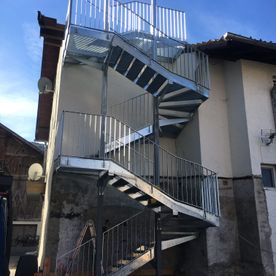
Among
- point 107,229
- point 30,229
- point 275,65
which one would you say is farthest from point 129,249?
point 30,229

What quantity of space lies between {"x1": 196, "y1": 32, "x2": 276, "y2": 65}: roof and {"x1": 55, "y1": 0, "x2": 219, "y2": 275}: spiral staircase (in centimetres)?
53

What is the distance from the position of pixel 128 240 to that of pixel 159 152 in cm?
235

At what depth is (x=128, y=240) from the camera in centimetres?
789

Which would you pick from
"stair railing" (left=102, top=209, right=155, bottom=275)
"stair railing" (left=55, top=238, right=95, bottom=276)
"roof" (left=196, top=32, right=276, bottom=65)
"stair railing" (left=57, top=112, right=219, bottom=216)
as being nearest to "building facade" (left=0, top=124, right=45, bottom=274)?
"stair railing" (left=57, top=112, right=219, bottom=216)

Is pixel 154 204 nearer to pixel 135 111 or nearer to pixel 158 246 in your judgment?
pixel 158 246

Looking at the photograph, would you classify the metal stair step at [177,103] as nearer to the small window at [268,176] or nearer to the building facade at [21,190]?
the small window at [268,176]

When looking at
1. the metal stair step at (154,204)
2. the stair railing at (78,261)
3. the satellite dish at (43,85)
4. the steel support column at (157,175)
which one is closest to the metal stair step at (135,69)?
the steel support column at (157,175)

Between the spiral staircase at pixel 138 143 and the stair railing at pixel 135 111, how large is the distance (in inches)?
1.1

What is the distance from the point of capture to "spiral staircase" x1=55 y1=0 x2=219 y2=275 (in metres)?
6.86

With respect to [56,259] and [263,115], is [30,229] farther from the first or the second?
[263,115]

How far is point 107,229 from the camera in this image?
312 inches

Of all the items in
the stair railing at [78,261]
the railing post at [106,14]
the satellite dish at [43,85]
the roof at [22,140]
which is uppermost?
the roof at [22,140]

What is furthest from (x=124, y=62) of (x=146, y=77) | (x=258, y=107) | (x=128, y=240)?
(x=128, y=240)

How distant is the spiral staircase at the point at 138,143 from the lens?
6.86m
